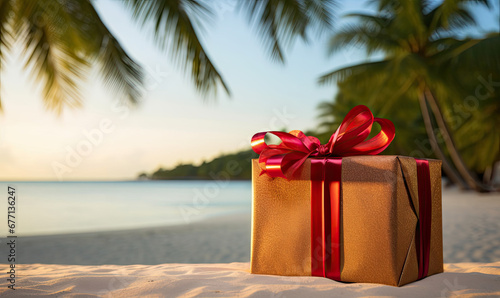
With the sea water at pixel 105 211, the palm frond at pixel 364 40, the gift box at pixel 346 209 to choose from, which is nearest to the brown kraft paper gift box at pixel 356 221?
the gift box at pixel 346 209

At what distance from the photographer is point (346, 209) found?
117cm

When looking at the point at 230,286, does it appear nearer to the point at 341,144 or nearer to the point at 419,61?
the point at 341,144

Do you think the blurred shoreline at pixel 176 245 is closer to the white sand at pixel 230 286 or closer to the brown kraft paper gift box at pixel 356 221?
the white sand at pixel 230 286

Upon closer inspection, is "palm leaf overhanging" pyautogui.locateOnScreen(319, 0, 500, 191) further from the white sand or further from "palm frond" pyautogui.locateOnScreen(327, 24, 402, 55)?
the white sand

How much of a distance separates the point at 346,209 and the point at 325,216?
65mm

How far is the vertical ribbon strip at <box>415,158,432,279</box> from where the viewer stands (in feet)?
4.02

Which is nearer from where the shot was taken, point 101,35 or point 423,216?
point 423,216

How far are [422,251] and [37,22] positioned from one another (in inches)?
183

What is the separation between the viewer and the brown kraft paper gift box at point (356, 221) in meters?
1.12

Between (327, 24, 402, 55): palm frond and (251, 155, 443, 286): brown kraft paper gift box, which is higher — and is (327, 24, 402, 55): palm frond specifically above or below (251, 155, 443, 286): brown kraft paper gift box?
above

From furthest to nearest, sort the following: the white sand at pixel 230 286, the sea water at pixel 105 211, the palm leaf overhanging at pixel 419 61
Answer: the palm leaf overhanging at pixel 419 61 < the sea water at pixel 105 211 < the white sand at pixel 230 286

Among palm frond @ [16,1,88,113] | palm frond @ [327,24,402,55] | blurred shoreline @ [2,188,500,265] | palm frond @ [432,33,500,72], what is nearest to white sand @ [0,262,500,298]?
blurred shoreline @ [2,188,500,265]

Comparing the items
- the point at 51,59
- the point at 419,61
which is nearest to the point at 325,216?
the point at 51,59

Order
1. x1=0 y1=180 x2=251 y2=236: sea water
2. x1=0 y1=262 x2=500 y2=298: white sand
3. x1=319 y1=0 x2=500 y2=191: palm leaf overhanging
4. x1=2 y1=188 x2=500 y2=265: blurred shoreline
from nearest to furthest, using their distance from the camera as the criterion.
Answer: x1=0 y1=262 x2=500 y2=298: white sand, x1=2 y1=188 x2=500 y2=265: blurred shoreline, x1=0 y1=180 x2=251 y2=236: sea water, x1=319 y1=0 x2=500 y2=191: palm leaf overhanging
